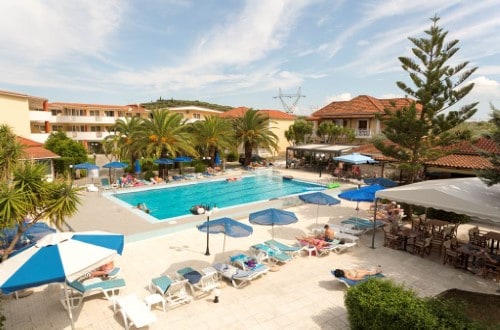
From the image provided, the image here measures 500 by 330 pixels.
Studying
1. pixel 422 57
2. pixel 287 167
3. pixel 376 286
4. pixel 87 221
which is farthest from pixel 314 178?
pixel 376 286

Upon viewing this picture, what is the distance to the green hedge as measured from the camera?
5.67 metres

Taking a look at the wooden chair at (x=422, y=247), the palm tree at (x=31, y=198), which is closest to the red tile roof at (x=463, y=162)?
the wooden chair at (x=422, y=247)

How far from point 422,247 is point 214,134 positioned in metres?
21.8

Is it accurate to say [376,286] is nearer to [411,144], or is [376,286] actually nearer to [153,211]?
[411,144]

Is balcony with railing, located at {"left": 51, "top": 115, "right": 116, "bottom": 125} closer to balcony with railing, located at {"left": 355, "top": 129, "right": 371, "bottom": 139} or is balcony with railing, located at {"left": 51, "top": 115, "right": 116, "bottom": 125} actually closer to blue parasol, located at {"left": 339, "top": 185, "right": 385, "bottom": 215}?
balcony with railing, located at {"left": 355, "top": 129, "right": 371, "bottom": 139}

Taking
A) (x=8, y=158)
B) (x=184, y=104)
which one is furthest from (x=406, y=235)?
(x=184, y=104)

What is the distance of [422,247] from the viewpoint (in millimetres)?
11820

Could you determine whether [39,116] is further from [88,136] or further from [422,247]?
[422,247]

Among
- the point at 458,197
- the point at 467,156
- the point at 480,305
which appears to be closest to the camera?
the point at 480,305

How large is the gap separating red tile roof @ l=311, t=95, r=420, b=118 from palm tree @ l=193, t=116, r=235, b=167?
1577 cm

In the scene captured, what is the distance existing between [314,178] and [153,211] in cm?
1496

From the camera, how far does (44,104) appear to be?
36781 millimetres

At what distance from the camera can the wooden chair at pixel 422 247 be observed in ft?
38.4

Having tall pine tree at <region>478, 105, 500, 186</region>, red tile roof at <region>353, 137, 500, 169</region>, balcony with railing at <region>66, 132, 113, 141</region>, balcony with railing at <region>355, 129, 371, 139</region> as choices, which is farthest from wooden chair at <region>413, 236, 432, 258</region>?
balcony with railing at <region>66, 132, 113, 141</region>
